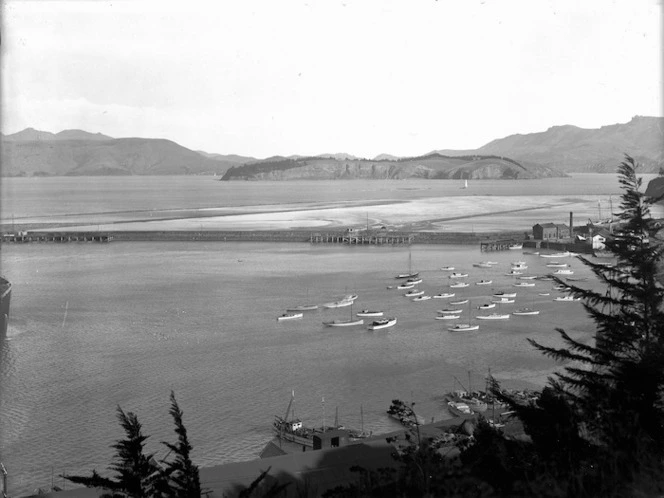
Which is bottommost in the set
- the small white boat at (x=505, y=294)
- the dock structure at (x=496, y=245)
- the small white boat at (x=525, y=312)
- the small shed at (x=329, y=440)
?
the small white boat at (x=525, y=312)

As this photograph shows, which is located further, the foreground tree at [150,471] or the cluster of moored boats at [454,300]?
the cluster of moored boats at [454,300]

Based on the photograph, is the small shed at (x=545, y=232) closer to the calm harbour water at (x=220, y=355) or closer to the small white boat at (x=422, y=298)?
the calm harbour water at (x=220, y=355)

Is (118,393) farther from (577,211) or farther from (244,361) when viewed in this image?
(577,211)

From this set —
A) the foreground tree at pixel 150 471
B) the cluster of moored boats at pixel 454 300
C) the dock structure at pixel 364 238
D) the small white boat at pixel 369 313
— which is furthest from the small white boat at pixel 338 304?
the foreground tree at pixel 150 471

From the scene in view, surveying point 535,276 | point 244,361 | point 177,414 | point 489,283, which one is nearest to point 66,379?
point 244,361

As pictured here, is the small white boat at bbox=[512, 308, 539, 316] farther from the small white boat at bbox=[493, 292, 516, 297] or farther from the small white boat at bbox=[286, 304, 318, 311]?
the small white boat at bbox=[286, 304, 318, 311]

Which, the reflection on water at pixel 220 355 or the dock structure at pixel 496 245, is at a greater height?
the dock structure at pixel 496 245
